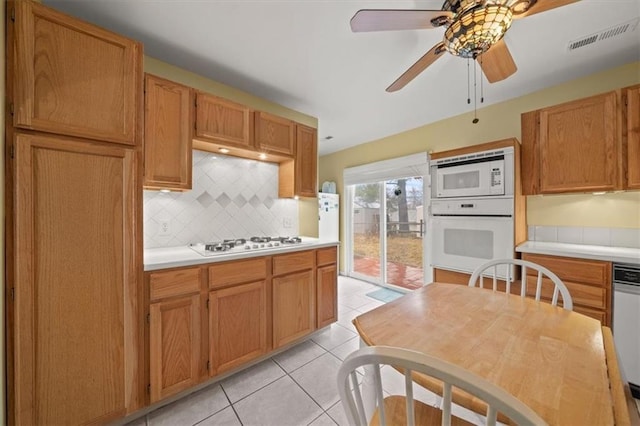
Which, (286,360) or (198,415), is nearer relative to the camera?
(198,415)

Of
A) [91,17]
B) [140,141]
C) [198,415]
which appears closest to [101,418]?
[198,415]

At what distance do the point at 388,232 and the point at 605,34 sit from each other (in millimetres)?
2959

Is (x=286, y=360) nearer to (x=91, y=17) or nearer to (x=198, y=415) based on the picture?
(x=198, y=415)

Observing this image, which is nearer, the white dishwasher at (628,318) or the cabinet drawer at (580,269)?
the white dishwasher at (628,318)

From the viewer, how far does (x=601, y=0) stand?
54.7 inches

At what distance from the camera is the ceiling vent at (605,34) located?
61.9 inches

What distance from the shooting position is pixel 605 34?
1.65 metres

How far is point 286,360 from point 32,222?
6.08 feet

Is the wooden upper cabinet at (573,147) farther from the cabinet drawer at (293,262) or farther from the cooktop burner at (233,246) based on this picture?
the cooktop burner at (233,246)

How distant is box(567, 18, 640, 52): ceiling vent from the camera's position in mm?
1573

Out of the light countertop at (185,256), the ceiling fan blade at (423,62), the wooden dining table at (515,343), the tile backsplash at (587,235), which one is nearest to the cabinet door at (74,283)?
Result: the light countertop at (185,256)

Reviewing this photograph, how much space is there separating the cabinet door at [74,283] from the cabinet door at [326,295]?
140cm

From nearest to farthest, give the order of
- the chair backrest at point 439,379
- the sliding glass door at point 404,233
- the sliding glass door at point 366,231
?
the chair backrest at point 439,379, the sliding glass door at point 404,233, the sliding glass door at point 366,231

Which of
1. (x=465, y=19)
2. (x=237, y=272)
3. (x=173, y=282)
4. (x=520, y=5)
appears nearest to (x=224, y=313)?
(x=237, y=272)
